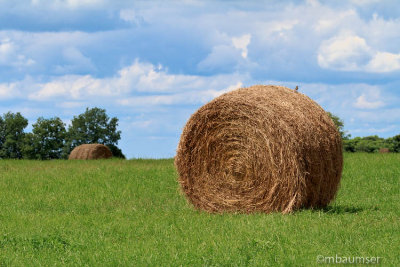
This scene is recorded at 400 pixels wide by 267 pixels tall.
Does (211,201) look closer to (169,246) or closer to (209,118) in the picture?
(209,118)

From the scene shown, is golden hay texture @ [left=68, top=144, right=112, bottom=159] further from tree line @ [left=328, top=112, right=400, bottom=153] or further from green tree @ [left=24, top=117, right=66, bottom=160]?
tree line @ [left=328, top=112, right=400, bottom=153]

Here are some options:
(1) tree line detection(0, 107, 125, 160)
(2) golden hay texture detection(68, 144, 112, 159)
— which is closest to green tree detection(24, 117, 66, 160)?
(1) tree line detection(0, 107, 125, 160)

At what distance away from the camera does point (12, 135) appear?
44344 mm

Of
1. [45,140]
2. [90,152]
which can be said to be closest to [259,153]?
[90,152]

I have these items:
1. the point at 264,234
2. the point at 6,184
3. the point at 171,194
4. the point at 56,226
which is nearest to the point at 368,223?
the point at 264,234

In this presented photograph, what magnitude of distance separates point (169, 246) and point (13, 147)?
40387 mm

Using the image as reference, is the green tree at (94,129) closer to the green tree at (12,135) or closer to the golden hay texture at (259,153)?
the green tree at (12,135)

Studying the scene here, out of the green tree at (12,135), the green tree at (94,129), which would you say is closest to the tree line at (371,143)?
the green tree at (94,129)

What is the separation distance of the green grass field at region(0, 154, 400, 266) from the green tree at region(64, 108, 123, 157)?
29.4 m

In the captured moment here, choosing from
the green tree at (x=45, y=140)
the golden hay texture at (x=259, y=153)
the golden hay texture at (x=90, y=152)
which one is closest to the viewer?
the golden hay texture at (x=259, y=153)

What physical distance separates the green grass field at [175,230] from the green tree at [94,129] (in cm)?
2937

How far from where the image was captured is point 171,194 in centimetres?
1544

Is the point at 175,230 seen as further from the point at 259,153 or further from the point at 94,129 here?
the point at 94,129

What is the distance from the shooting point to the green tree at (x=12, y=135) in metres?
44.0
